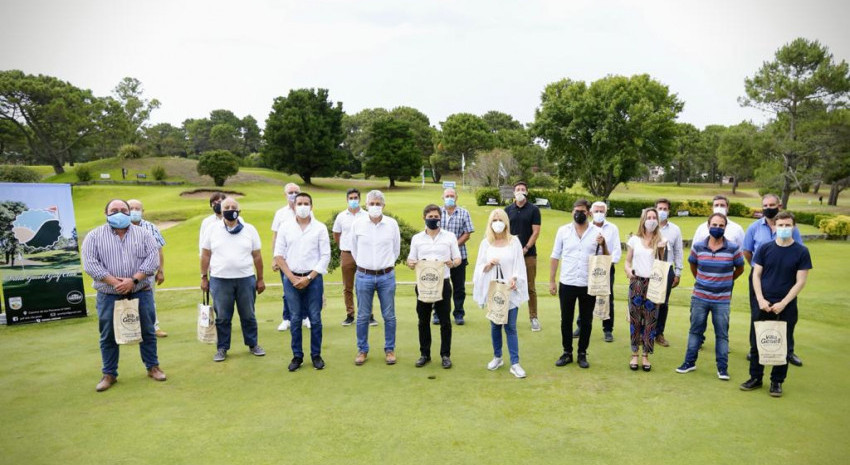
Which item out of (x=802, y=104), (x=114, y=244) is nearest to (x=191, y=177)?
(x=114, y=244)

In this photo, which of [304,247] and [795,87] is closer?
[304,247]

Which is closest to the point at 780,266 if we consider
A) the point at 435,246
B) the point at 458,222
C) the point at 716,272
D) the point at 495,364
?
the point at 716,272

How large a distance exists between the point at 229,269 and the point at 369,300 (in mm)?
1720

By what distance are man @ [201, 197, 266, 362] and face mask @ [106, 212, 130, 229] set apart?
1.02 metres

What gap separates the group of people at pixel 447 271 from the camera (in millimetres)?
5352

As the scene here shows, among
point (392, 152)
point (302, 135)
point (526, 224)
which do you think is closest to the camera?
point (526, 224)

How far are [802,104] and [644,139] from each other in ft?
43.4

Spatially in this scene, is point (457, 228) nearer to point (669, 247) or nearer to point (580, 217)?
point (580, 217)

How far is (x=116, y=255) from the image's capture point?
212 inches

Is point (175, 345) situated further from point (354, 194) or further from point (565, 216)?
point (565, 216)

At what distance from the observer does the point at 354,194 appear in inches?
306

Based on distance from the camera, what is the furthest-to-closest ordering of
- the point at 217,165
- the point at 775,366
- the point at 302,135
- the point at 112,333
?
the point at 302,135 < the point at 217,165 < the point at 112,333 < the point at 775,366

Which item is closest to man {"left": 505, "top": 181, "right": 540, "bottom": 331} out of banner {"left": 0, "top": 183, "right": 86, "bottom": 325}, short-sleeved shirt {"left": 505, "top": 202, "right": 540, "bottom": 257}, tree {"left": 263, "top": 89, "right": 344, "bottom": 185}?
short-sleeved shirt {"left": 505, "top": 202, "right": 540, "bottom": 257}

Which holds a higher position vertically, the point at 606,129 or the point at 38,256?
the point at 606,129
